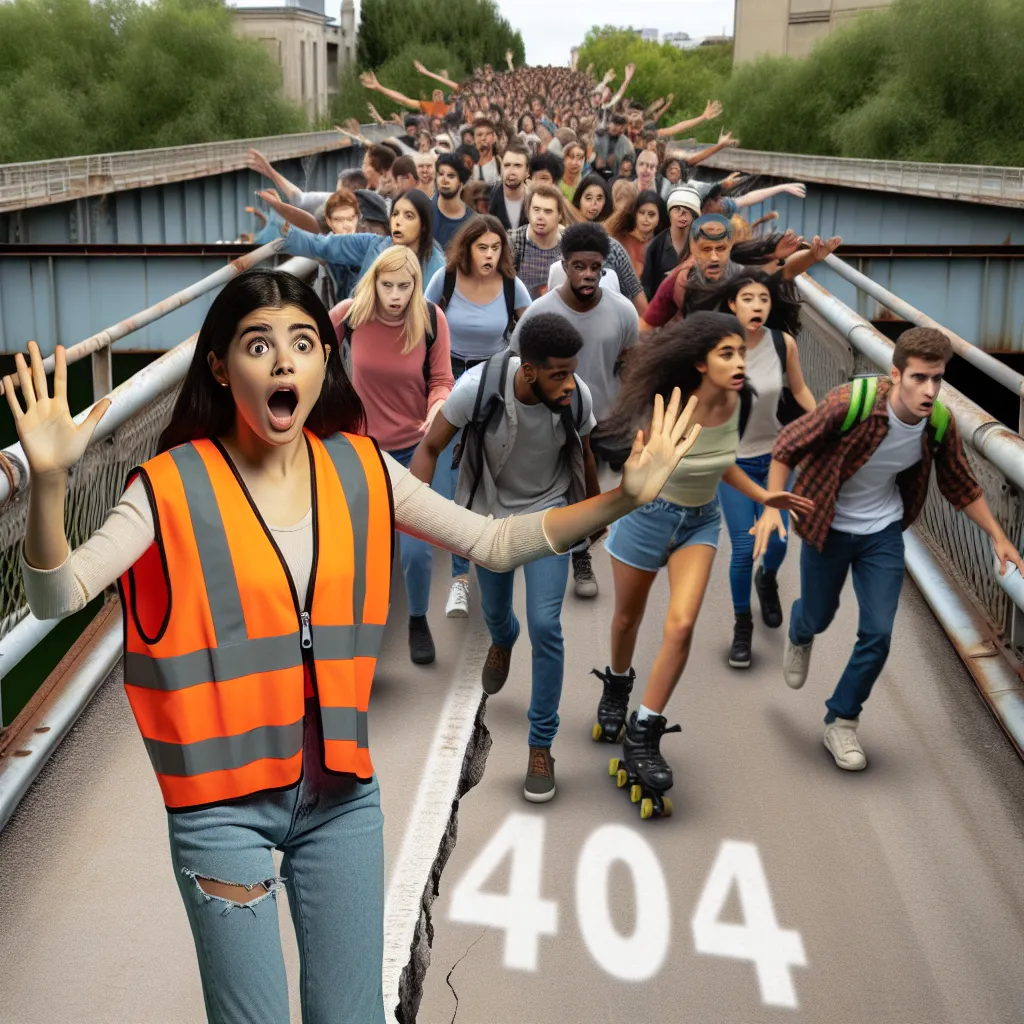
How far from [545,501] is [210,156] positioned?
42.5 meters

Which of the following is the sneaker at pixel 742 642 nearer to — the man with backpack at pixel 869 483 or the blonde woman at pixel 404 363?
the man with backpack at pixel 869 483

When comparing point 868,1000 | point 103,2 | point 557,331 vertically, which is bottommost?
point 868,1000

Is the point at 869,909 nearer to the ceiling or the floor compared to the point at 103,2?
nearer to the floor

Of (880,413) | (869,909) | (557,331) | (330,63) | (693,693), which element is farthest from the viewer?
(330,63)

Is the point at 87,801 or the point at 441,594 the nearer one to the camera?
the point at 87,801

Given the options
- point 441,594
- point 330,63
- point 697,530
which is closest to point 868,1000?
point 697,530

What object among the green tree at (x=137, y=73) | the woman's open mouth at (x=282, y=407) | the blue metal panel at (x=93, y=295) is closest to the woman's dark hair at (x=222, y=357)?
the woman's open mouth at (x=282, y=407)

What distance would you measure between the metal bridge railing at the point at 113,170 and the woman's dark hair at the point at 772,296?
21344 mm

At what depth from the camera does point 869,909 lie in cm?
466

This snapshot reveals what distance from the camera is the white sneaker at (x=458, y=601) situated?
24.0ft

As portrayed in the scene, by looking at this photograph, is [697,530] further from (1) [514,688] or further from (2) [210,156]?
(2) [210,156]

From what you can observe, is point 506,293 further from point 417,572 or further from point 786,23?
point 786,23

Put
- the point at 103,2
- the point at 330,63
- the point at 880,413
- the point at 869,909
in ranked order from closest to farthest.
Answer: the point at 869,909, the point at 880,413, the point at 103,2, the point at 330,63

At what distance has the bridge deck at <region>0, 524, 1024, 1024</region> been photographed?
420 centimetres
